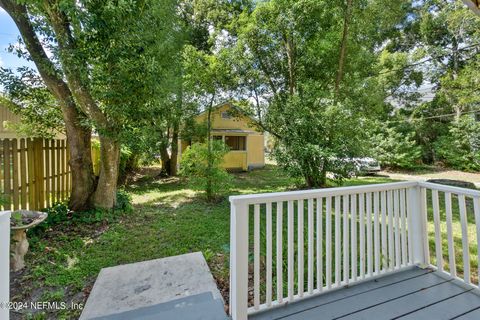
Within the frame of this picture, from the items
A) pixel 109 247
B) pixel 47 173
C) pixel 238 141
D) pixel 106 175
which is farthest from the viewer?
pixel 238 141

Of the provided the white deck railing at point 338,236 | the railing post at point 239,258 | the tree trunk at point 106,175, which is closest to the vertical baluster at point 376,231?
the white deck railing at point 338,236

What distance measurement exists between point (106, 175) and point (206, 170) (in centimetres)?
236

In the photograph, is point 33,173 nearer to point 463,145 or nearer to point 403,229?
point 403,229

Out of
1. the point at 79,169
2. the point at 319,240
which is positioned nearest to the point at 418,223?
the point at 319,240

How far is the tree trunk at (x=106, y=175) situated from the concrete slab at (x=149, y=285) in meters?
2.40

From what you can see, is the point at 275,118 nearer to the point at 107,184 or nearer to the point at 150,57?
the point at 150,57

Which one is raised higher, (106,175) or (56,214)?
(106,175)

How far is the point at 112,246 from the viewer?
147 inches

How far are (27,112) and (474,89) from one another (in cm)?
1191

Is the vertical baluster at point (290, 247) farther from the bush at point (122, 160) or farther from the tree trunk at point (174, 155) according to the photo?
the tree trunk at point (174, 155)

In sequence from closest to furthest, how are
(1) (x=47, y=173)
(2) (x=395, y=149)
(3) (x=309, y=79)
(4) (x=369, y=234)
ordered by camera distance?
(4) (x=369, y=234)
(1) (x=47, y=173)
(3) (x=309, y=79)
(2) (x=395, y=149)

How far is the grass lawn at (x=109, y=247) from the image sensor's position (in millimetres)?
2693

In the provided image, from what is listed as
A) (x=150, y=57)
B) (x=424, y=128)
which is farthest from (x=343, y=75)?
(x=424, y=128)

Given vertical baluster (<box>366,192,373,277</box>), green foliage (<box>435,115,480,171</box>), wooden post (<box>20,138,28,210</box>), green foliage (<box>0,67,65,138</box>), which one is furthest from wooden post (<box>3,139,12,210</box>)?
green foliage (<box>435,115,480,171</box>)
